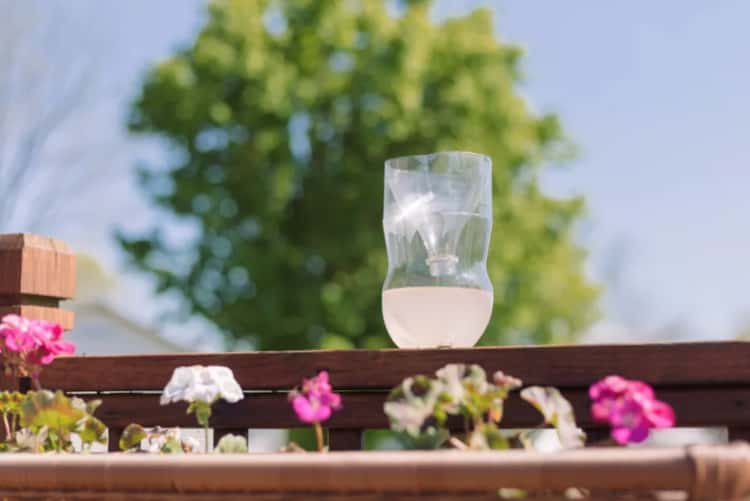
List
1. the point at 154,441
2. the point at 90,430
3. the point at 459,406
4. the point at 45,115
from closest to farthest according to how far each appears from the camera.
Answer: the point at 459,406
the point at 90,430
the point at 154,441
the point at 45,115

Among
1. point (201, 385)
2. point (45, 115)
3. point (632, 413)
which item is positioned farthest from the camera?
point (45, 115)

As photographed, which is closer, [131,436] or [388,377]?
[388,377]

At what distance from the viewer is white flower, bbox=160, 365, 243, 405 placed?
1.55 meters

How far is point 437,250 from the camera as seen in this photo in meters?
1.87

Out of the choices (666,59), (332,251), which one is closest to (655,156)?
(666,59)

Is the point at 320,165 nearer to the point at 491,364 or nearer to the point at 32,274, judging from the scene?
the point at 32,274

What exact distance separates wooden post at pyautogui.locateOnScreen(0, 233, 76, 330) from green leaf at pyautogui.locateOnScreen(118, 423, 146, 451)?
0.57 metres

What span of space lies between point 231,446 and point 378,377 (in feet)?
0.91

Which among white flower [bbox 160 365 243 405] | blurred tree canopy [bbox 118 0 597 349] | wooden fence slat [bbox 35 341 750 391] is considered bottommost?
white flower [bbox 160 365 243 405]

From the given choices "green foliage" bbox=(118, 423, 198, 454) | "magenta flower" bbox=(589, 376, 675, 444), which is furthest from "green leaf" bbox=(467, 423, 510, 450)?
"green foliage" bbox=(118, 423, 198, 454)

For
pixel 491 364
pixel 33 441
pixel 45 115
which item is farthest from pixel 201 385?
pixel 45 115

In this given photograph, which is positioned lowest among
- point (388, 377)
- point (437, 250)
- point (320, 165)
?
point (388, 377)

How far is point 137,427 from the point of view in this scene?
175cm

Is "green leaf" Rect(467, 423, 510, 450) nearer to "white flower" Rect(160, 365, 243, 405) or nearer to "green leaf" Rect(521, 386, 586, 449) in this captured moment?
"green leaf" Rect(521, 386, 586, 449)
